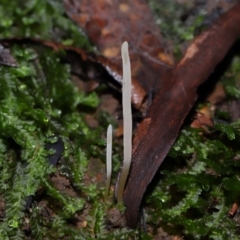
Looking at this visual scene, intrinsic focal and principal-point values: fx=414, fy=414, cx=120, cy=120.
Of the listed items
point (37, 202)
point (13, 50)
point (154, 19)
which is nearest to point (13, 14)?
point (13, 50)

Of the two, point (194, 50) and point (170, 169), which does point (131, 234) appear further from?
point (194, 50)

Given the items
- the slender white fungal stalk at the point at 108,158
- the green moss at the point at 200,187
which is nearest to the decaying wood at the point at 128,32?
the green moss at the point at 200,187

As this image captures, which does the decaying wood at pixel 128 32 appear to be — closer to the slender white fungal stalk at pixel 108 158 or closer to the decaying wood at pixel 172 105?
the decaying wood at pixel 172 105

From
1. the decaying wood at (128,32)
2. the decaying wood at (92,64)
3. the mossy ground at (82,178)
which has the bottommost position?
the mossy ground at (82,178)

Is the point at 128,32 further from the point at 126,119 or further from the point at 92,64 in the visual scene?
the point at 126,119

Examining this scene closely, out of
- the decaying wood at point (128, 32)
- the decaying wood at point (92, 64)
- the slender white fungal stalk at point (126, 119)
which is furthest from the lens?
the decaying wood at point (128, 32)

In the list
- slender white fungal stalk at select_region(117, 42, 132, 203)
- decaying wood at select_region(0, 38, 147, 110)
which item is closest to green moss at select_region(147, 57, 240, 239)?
slender white fungal stalk at select_region(117, 42, 132, 203)
